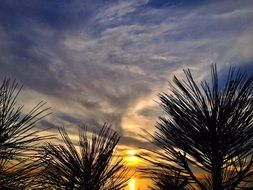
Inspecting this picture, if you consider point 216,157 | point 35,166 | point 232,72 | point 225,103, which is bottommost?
point 35,166

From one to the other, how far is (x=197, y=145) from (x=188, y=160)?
347mm

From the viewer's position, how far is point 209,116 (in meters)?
5.43

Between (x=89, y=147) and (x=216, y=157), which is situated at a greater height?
(x=89, y=147)

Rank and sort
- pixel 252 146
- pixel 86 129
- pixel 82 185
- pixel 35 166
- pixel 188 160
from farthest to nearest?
pixel 86 129
pixel 82 185
pixel 188 160
pixel 252 146
pixel 35 166

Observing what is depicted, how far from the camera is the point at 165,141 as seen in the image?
18.7 feet

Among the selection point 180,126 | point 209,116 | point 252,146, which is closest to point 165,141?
point 180,126

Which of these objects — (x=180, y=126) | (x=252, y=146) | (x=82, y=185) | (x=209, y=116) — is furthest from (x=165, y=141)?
(x=82, y=185)

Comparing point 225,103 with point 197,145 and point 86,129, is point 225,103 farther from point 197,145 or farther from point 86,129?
point 86,129

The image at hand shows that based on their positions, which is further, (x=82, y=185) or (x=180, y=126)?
(x=82, y=185)

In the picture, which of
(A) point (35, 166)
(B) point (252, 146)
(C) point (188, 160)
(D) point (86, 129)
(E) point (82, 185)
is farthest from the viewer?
(D) point (86, 129)

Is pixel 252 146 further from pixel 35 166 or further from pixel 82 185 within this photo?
pixel 82 185

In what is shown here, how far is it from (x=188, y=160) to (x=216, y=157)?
0.50m

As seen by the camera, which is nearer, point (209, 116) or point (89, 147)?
point (209, 116)

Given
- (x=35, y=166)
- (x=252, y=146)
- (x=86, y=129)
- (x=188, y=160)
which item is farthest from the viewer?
(x=86, y=129)
